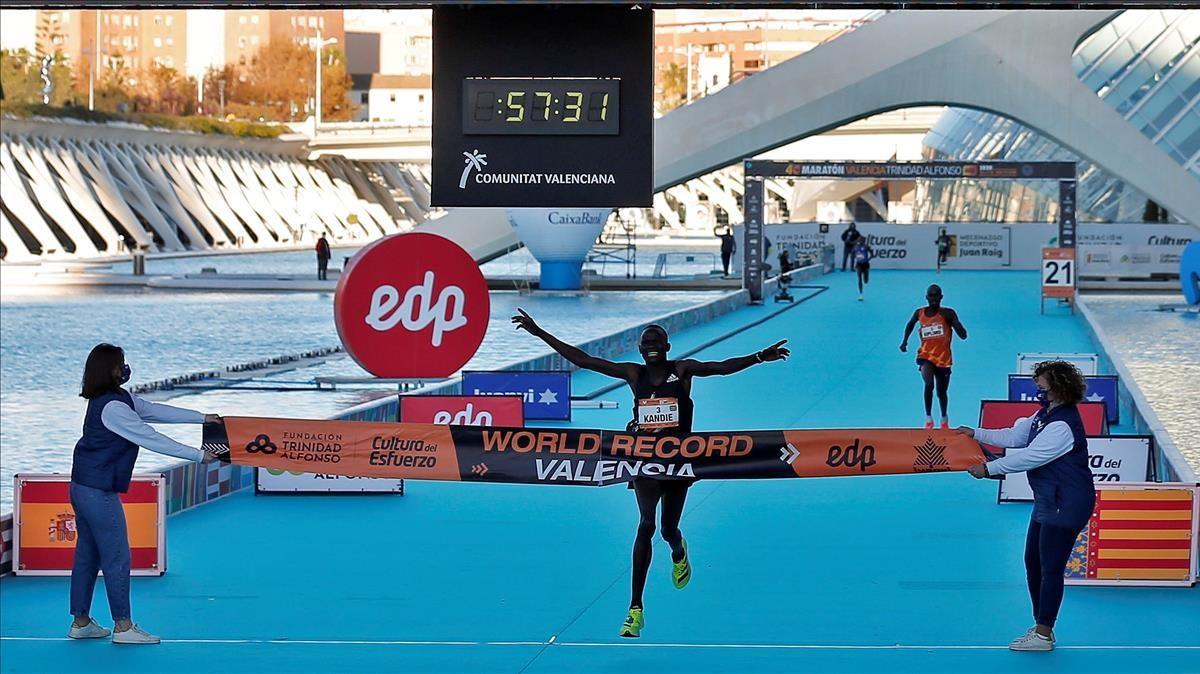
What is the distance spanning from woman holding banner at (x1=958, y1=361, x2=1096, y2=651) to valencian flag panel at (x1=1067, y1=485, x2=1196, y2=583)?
2.00 meters

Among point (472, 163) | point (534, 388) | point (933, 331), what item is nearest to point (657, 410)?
point (472, 163)

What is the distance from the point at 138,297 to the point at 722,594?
3434 centimetres

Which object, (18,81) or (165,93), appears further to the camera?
(165,93)

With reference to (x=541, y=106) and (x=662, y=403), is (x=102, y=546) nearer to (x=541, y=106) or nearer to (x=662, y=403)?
(x=662, y=403)

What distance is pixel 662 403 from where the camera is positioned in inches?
363

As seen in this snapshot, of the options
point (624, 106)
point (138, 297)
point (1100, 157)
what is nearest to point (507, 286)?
point (138, 297)

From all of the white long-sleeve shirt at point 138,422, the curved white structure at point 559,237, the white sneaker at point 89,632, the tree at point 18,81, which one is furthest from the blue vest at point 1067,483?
the tree at point 18,81

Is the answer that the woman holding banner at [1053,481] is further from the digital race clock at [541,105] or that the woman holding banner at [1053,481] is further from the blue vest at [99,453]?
the digital race clock at [541,105]

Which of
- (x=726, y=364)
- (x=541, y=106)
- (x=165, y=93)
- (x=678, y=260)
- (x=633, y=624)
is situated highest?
(x=165, y=93)

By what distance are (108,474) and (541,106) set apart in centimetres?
518

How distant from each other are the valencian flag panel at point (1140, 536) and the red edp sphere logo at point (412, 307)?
9.62 metres

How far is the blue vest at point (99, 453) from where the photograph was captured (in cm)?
873

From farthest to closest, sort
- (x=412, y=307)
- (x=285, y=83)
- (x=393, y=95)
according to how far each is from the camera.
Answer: (x=393, y=95) → (x=285, y=83) → (x=412, y=307)

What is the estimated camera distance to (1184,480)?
39.6 feet
